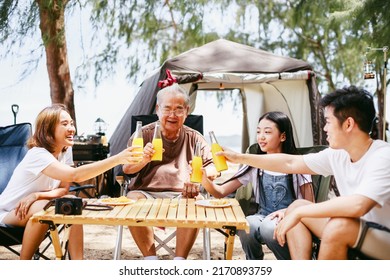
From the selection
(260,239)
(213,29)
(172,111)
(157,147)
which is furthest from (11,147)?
(213,29)

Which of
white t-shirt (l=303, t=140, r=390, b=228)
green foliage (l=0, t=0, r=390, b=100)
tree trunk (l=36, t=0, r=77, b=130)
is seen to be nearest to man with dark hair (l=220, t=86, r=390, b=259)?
white t-shirt (l=303, t=140, r=390, b=228)

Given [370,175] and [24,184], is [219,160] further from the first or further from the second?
[24,184]

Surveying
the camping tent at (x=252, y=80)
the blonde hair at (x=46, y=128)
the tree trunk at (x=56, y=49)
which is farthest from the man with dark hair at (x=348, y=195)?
the camping tent at (x=252, y=80)

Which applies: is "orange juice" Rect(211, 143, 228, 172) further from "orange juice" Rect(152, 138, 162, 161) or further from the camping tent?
the camping tent

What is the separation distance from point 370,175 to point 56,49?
2.71 metres

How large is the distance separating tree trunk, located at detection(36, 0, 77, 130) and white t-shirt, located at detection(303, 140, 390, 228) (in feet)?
7.23

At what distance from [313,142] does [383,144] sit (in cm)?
332

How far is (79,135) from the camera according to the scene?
13.1ft

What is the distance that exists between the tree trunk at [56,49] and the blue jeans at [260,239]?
2.00 metres

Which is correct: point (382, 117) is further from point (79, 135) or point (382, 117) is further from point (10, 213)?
point (79, 135)

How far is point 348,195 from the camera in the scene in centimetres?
134

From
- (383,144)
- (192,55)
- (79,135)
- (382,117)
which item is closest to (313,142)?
(192,55)

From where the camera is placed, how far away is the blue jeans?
1.69 metres
